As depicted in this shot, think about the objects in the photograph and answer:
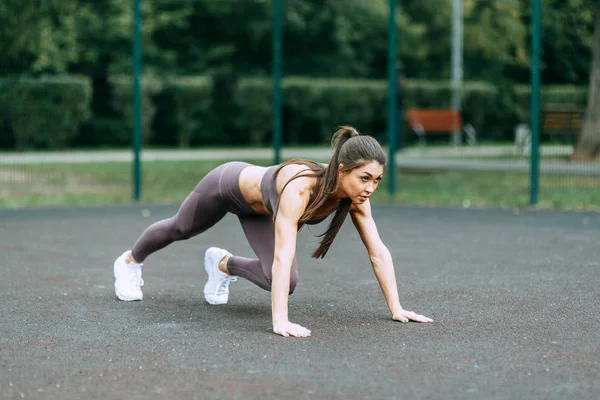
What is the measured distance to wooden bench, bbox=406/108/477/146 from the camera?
17172mm

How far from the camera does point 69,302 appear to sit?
6258 mm

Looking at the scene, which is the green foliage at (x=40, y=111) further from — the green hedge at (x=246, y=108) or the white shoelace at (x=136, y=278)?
the white shoelace at (x=136, y=278)

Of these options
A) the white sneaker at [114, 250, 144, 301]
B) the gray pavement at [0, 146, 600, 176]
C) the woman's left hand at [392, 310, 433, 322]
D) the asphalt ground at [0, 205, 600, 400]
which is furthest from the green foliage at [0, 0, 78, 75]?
the woman's left hand at [392, 310, 433, 322]

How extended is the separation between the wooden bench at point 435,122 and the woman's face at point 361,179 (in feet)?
38.6

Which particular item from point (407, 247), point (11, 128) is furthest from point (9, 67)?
point (407, 247)

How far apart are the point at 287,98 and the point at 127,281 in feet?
58.7

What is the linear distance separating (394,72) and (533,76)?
195 cm

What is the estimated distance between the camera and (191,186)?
14.8 m

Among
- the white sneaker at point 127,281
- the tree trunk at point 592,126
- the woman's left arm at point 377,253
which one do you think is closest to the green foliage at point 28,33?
the tree trunk at point 592,126

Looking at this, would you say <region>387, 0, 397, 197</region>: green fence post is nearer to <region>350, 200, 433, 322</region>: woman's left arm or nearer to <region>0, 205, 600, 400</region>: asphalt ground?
<region>0, 205, 600, 400</region>: asphalt ground

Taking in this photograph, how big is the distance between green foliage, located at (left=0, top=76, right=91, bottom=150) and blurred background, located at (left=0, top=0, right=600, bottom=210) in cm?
2

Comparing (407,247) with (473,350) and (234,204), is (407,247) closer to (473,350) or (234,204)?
(234,204)

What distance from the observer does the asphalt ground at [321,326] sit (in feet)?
13.9

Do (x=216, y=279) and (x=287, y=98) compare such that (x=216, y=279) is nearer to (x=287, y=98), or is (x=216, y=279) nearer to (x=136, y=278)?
(x=136, y=278)
